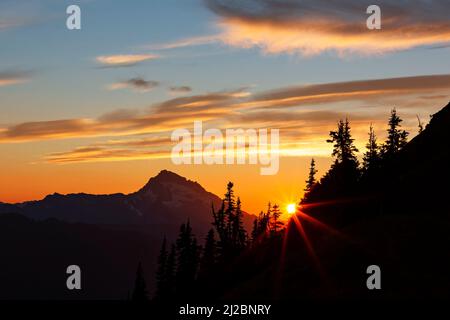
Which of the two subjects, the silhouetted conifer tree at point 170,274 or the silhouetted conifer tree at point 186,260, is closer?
the silhouetted conifer tree at point 186,260

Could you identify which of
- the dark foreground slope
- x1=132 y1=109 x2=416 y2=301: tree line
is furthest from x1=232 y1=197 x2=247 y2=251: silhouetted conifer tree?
the dark foreground slope

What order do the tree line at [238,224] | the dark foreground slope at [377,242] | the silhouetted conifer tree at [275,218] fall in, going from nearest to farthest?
the dark foreground slope at [377,242] → the tree line at [238,224] → the silhouetted conifer tree at [275,218]

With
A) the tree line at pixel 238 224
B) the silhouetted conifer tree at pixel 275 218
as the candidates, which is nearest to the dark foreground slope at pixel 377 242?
the tree line at pixel 238 224

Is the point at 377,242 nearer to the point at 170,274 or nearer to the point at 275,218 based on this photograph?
the point at 170,274

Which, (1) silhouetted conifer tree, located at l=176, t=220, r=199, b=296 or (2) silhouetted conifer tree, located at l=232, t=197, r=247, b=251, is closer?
(1) silhouetted conifer tree, located at l=176, t=220, r=199, b=296

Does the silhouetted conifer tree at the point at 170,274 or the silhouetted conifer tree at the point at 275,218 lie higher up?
the silhouetted conifer tree at the point at 275,218

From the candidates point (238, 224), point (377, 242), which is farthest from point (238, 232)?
point (377, 242)

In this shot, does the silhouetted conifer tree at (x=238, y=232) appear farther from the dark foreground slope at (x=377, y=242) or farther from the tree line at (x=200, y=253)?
the dark foreground slope at (x=377, y=242)

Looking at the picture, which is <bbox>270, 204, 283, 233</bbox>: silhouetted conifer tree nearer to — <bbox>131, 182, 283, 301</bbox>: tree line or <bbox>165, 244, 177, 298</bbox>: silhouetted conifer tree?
<bbox>131, 182, 283, 301</bbox>: tree line

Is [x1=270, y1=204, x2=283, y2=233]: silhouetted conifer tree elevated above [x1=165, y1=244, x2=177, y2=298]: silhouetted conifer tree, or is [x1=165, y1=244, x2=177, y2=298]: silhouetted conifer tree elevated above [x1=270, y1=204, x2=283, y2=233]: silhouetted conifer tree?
[x1=270, y1=204, x2=283, y2=233]: silhouetted conifer tree

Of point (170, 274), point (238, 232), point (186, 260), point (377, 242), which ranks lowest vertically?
point (170, 274)
